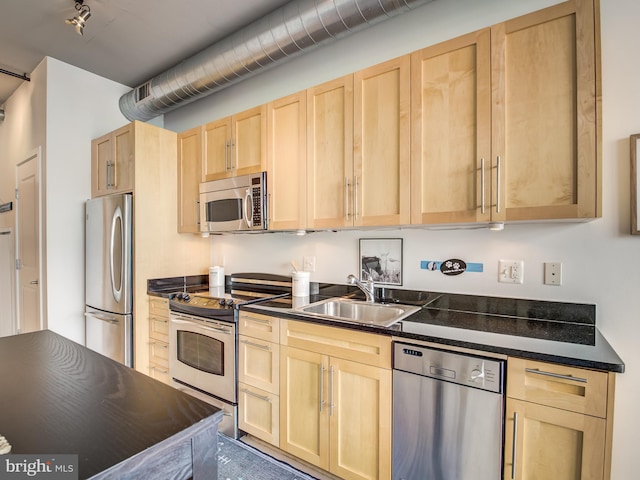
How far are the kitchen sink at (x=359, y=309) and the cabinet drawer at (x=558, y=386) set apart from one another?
65 cm

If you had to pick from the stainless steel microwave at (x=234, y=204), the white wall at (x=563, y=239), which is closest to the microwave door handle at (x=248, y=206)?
the stainless steel microwave at (x=234, y=204)

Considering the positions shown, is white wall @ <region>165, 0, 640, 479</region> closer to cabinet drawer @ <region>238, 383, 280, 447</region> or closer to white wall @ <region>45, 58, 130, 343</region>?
cabinet drawer @ <region>238, 383, 280, 447</region>

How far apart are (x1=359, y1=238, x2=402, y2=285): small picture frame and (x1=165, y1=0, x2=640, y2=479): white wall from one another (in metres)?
0.05

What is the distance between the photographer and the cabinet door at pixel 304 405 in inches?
67.0

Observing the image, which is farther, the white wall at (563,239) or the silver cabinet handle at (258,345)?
the silver cabinet handle at (258,345)

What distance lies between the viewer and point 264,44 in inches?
86.7

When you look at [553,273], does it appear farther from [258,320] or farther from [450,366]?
[258,320]

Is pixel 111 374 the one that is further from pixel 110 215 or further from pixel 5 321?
pixel 5 321

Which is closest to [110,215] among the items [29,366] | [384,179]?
[29,366]

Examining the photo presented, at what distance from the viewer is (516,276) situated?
171cm

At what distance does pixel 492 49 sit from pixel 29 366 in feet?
7.50

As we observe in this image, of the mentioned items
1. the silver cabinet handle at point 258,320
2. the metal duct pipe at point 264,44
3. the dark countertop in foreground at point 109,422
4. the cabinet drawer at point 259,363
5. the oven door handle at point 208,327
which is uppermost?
the metal duct pipe at point 264,44

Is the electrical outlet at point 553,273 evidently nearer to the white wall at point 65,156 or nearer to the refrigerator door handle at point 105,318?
the refrigerator door handle at point 105,318

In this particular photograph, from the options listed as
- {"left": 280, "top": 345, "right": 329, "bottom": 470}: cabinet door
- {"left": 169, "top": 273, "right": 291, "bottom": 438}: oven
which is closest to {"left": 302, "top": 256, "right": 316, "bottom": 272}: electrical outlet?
{"left": 169, "top": 273, "right": 291, "bottom": 438}: oven
